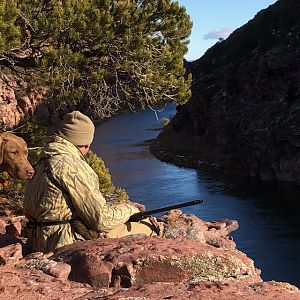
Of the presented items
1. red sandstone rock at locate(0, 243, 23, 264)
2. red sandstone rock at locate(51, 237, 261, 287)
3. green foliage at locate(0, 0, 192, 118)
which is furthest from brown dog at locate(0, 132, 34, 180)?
green foliage at locate(0, 0, 192, 118)

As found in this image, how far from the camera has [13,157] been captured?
299 inches

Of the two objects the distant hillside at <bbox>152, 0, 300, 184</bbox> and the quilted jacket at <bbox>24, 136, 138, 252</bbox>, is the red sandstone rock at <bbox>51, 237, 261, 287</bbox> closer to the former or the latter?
the quilted jacket at <bbox>24, 136, 138, 252</bbox>

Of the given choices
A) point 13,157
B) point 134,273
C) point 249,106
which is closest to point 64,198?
point 134,273

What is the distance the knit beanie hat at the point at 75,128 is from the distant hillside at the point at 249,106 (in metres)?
53.5

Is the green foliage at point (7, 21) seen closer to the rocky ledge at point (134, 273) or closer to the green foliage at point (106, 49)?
the green foliage at point (106, 49)

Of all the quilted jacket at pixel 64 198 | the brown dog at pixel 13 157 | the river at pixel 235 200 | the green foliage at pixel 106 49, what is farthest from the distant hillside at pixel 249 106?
the quilted jacket at pixel 64 198

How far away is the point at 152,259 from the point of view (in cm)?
481

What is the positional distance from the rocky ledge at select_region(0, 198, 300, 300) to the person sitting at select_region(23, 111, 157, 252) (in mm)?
378

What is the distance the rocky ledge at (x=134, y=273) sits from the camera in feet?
13.4

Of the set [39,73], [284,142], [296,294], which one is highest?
[39,73]

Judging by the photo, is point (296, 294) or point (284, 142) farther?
point (284, 142)

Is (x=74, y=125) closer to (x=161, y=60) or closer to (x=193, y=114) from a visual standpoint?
(x=161, y=60)

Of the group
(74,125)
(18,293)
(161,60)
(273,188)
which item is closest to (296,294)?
(18,293)

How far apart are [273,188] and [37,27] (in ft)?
153
